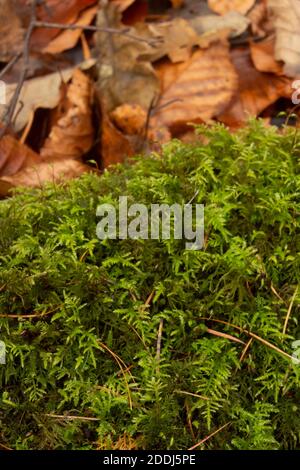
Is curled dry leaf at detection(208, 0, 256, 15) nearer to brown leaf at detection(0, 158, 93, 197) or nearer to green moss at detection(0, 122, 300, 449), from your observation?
brown leaf at detection(0, 158, 93, 197)

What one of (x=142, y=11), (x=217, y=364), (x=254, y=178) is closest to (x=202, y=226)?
(x=254, y=178)

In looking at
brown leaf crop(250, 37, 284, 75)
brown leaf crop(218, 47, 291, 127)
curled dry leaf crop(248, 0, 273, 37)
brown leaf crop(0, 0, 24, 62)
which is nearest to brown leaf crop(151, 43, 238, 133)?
brown leaf crop(218, 47, 291, 127)

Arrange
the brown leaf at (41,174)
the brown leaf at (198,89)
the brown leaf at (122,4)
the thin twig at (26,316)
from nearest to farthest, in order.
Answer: the thin twig at (26,316) < the brown leaf at (41,174) < the brown leaf at (198,89) < the brown leaf at (122,4)

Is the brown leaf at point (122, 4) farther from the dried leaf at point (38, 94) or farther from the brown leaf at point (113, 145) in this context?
the brown leaf at point (113, 145)

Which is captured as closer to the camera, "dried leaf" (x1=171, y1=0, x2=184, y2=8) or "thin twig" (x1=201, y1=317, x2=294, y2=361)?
"thin twig" (x1=201, y1=317, x2=294, y2=361)

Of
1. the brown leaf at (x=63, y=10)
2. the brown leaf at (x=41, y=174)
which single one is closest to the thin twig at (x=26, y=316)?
the brown leaf at (x=41, y=174)

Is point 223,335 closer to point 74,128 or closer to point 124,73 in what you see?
point 74,128

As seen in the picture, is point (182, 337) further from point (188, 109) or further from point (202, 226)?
point (188, 109)

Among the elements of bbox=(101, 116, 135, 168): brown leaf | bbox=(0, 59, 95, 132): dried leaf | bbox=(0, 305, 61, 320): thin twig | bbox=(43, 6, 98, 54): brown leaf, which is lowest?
bbox=(0, 305, 61, 320): thin twig
